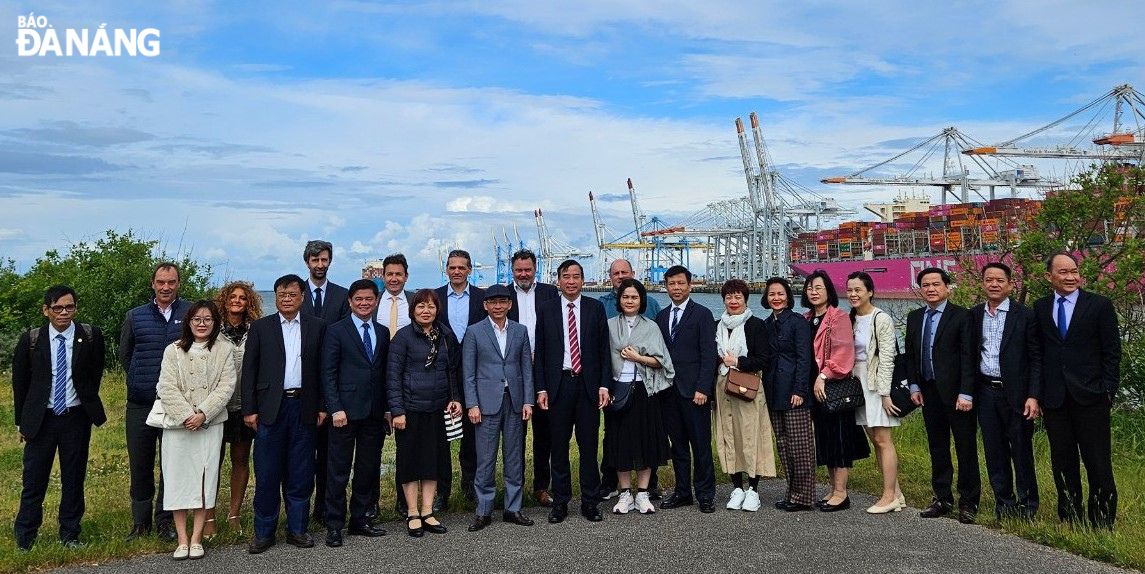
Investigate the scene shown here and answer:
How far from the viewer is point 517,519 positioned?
538 cm

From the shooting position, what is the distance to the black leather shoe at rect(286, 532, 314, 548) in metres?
4.94

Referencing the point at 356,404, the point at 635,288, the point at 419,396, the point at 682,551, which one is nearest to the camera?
the point at 682,551

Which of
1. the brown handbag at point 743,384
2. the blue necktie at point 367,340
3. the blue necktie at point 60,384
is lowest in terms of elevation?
the brown handbag at point 743,384

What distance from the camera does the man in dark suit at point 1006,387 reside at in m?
5.00

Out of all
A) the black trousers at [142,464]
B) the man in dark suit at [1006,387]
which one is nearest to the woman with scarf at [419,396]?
the black trousers at [142,464]

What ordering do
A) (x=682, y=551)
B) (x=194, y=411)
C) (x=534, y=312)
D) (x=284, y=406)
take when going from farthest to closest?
1. (x=534, y=312)
2. (x=284, y=406)
3. (x=194, y=411)
4. (x=682, y=551)

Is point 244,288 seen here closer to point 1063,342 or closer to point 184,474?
point 184,474

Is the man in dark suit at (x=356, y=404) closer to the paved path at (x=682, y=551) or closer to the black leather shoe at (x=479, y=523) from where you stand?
the paved path at (x=682, y=551)

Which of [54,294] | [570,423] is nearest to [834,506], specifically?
[570,423]

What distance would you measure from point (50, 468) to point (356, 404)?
1786 millimetres

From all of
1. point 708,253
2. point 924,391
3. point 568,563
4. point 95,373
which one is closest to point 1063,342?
point 924,391

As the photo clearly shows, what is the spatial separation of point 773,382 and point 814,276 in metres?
0.75

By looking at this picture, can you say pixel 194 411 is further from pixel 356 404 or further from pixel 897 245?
pixel 897 245

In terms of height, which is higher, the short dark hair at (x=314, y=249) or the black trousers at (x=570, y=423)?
the short dark hair at (x=314, y=249)
